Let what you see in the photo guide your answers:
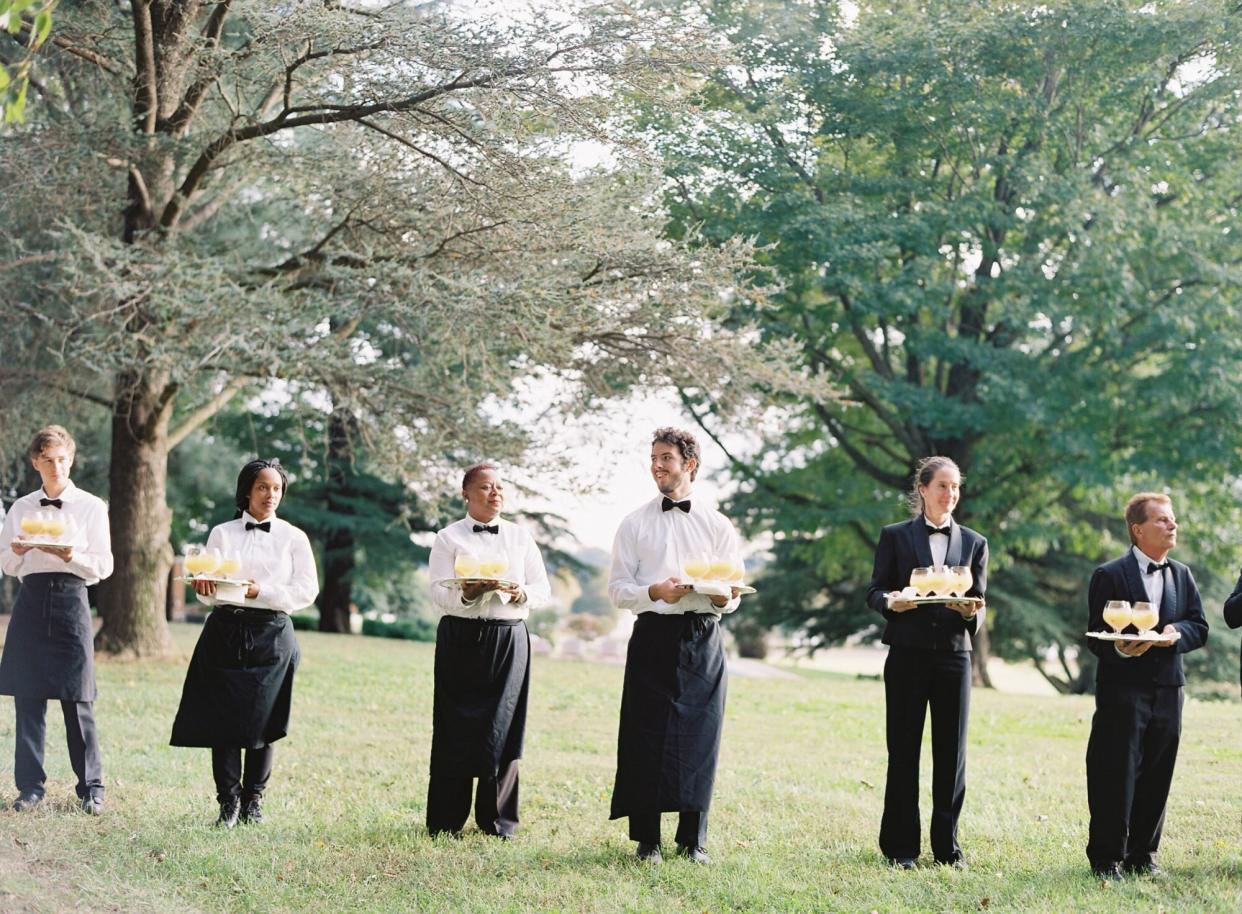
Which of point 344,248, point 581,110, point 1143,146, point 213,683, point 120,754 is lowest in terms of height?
point 120,754

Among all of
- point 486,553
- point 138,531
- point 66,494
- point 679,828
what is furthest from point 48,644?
point 138,531

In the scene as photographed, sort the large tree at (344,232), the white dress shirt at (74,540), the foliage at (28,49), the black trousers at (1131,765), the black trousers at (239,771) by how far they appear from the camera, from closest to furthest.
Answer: the foliage at (28,49) → the black trousers at (1131,765) → the black trousers at (239,771) → the white dress shirt at (74,540) → the large tree at (344,232)

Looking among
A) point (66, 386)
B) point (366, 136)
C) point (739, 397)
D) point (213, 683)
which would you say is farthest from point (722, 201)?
point (213, 683)

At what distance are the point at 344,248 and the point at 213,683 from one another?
30.2ft

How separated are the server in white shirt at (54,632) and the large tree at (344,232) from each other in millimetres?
6125

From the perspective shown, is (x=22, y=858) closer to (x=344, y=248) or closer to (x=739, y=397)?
(x=344, y=248)

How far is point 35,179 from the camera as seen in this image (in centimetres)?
1395

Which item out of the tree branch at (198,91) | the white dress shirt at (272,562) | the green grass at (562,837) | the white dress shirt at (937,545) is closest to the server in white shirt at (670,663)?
the green grass at (562,837)

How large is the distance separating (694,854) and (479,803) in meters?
1.25

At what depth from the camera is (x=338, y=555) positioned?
27.6m

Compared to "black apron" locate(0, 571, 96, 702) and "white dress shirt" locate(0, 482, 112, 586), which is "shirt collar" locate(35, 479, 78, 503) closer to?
"white dress shirt" locate(0, 482, 112, 586)

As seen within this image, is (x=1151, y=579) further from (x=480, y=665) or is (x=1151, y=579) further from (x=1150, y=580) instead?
(x=480, y=665)

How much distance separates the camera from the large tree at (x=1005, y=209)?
1950 cm

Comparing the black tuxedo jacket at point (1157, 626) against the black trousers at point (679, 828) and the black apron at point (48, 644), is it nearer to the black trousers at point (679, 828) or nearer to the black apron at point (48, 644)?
the black trousers at point (679, 828)
